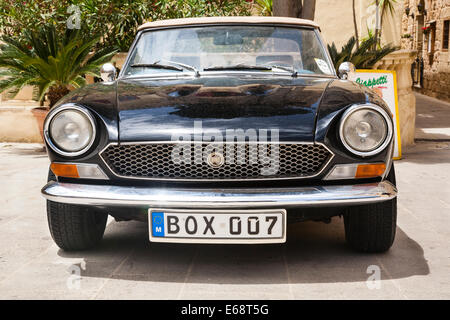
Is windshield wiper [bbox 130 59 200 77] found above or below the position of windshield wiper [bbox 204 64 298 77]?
above

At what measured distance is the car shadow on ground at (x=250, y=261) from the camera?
329 cm

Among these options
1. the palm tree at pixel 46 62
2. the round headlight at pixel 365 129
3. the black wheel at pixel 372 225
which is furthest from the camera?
the palm tree at pixel 46 62

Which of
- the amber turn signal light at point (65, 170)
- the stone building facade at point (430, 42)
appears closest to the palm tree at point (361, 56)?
the amber turn signal light at point (65, 170)

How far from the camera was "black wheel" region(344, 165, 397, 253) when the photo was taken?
11.2ft

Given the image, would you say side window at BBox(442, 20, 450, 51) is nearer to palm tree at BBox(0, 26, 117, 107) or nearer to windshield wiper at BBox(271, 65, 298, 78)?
palm tree at BBox(0, 26, 117, 107)

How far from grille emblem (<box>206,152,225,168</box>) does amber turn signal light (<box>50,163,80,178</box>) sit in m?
0.69

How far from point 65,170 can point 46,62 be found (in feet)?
17.9

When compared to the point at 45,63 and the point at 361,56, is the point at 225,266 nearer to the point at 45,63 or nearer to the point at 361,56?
the point at 361,56

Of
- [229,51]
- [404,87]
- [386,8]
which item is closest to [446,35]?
[386,8]

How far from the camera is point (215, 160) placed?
3.11 metres

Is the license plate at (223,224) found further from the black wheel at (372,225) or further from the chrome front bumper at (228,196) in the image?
the black wheel at (372,225)

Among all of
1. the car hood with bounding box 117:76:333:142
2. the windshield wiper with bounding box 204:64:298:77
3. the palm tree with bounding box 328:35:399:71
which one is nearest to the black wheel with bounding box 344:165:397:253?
the car hood with bounding box 117:76:333:142

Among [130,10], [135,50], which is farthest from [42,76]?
[135,50]

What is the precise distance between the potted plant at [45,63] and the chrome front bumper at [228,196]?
17.7 ft
